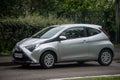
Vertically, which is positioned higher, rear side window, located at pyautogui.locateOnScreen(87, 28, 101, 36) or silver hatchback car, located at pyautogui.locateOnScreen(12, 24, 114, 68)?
rear side window, located at pyautogui.locateOnScreen(87, 28, 101, 36)

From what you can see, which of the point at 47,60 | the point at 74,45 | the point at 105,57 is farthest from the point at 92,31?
the point at 47,60

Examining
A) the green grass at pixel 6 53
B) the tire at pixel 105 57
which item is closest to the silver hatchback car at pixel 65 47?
the tire at pixel 105 57

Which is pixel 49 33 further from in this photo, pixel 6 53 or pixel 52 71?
pixel 6 53

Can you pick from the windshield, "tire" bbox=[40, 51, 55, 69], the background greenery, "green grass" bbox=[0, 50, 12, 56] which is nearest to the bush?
the background greenery

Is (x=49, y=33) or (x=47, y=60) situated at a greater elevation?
(x=49, y=33)

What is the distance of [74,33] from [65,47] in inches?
34.8

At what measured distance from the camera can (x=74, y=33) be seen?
18.2 metres

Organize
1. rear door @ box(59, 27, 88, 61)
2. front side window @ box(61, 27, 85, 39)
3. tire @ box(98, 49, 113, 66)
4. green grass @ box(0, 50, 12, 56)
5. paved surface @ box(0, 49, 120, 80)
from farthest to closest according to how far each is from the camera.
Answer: green grass @ box(0, 50, 12, 56) → tire @ box(98, 49, 113, 66) → front side window @ box(61, 27, 85, 39) → rear door @ box(59, 27, 88, 61) → paved surface @ box(0, 49, 120, 80)

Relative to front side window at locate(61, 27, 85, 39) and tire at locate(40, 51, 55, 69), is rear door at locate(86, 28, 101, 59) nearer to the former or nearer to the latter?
front side window at locate(61, 27, 85, 39)

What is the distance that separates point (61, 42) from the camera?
57.6 ft

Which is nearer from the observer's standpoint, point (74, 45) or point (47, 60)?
point (47, 60)

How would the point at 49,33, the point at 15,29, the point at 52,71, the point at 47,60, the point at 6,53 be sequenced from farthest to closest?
the point at 15,29 < the point at 6,53 < the point at 49,33 < the point at 47,60 < the point at 52,71

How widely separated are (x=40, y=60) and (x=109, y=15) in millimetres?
13682

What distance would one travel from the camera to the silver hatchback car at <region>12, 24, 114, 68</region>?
1711 cm
